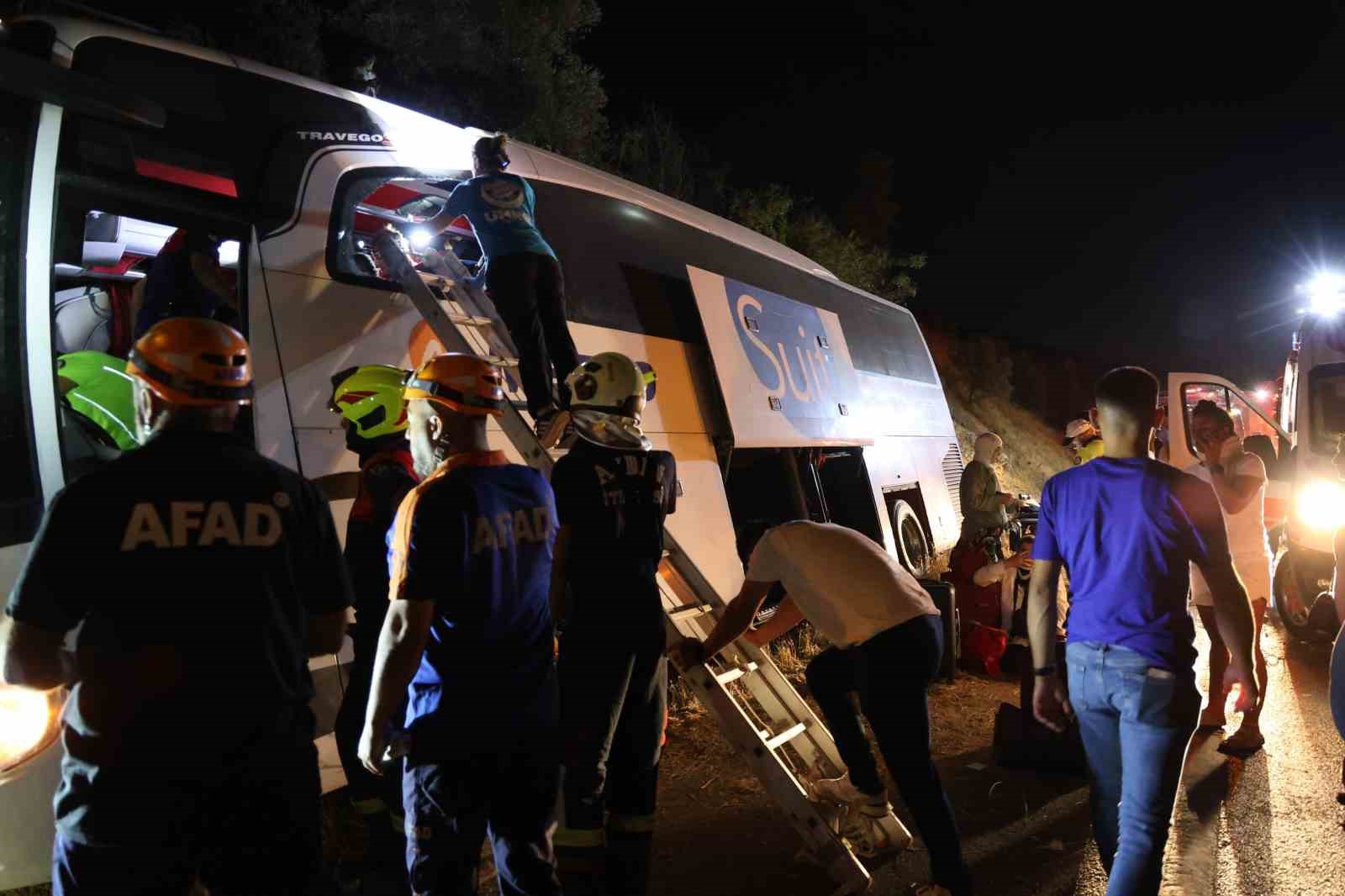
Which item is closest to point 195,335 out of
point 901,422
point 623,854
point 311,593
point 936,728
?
point 311,593

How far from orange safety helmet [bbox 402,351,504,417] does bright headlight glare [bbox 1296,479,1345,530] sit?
7.38 meters

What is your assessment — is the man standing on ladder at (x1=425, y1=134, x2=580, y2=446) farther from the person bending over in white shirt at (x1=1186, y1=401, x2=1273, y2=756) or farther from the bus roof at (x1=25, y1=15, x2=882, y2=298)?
the person bending over in white shirt at (x1=1186, y1=401, x2=1273, y2=756)

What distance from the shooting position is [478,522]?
2393 millimetres

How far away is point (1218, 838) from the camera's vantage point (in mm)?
4043

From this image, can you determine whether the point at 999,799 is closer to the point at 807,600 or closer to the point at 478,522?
the point at 807,600

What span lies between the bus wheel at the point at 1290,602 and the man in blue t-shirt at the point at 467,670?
26.3 ft

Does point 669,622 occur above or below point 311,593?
below

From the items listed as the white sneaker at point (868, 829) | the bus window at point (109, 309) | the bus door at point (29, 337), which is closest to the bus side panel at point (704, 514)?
the white sneaker at point (868, 829)

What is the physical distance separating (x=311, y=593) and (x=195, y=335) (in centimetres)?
63

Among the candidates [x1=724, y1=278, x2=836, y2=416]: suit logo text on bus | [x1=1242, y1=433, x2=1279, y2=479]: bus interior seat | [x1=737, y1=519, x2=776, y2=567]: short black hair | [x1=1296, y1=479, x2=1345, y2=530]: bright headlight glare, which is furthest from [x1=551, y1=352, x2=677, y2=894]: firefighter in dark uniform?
[x1=1242, y1=433, x2=1279, y2=479]: bus interior seat

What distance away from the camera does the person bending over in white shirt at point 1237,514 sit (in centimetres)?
510

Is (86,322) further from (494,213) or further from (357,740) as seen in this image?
(357,740)

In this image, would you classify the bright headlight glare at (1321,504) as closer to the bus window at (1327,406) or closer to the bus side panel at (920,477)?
the bus window at (1327,406)

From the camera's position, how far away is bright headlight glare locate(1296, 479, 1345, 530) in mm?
7281
